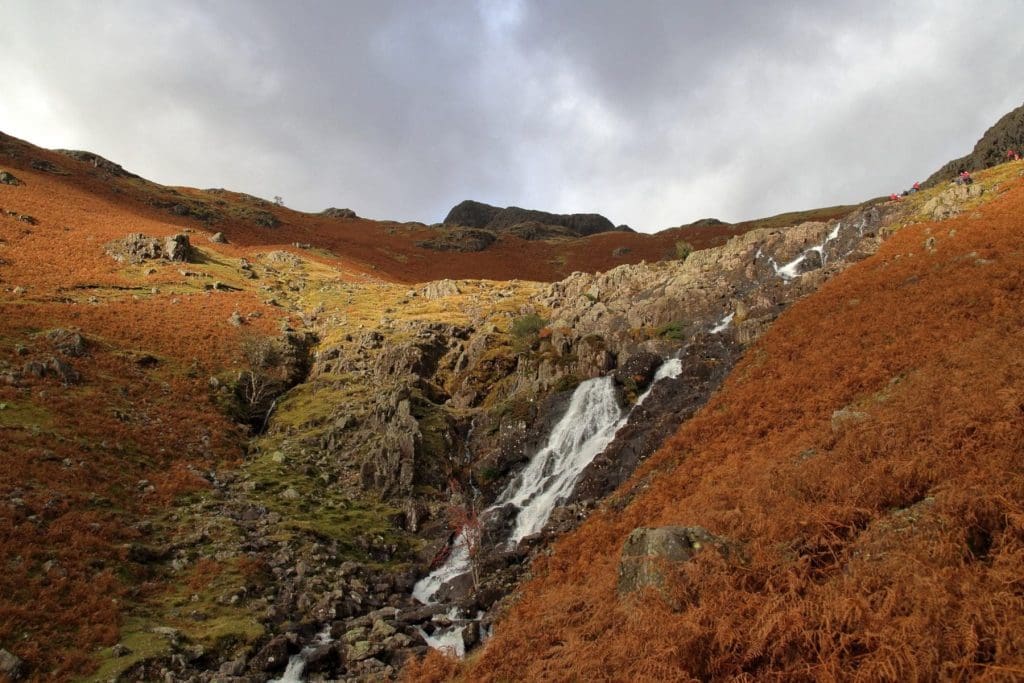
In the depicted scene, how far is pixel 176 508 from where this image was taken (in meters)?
22.5

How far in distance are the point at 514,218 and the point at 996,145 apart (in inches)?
4447

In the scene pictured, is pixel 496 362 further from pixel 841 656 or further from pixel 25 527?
pixel 841 656

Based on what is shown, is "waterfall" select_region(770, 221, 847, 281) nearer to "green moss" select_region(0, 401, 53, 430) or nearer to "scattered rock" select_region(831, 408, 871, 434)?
"scattered rock" select_region(831, 408, 871, 434)

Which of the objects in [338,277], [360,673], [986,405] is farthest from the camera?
[338,277]

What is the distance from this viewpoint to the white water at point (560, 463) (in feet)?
72.4

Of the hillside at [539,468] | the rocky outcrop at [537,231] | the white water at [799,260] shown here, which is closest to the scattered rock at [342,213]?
the rocky outcrop at [537,231]

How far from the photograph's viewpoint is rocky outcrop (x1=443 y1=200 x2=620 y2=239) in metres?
158

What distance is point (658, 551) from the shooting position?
10.4 metres

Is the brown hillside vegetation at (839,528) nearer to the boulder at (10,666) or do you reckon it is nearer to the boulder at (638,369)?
→ the boulder at (638,369)

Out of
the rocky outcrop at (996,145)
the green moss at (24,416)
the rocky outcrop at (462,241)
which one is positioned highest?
the rocky outcrop at (996,145)

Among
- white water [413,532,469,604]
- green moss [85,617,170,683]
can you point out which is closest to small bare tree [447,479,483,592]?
white water [413,532,469,604]

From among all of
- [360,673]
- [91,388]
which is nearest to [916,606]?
[360,673]

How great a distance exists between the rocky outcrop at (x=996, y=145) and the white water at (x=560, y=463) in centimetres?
6264

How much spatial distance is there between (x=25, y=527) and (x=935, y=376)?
28.3 m
